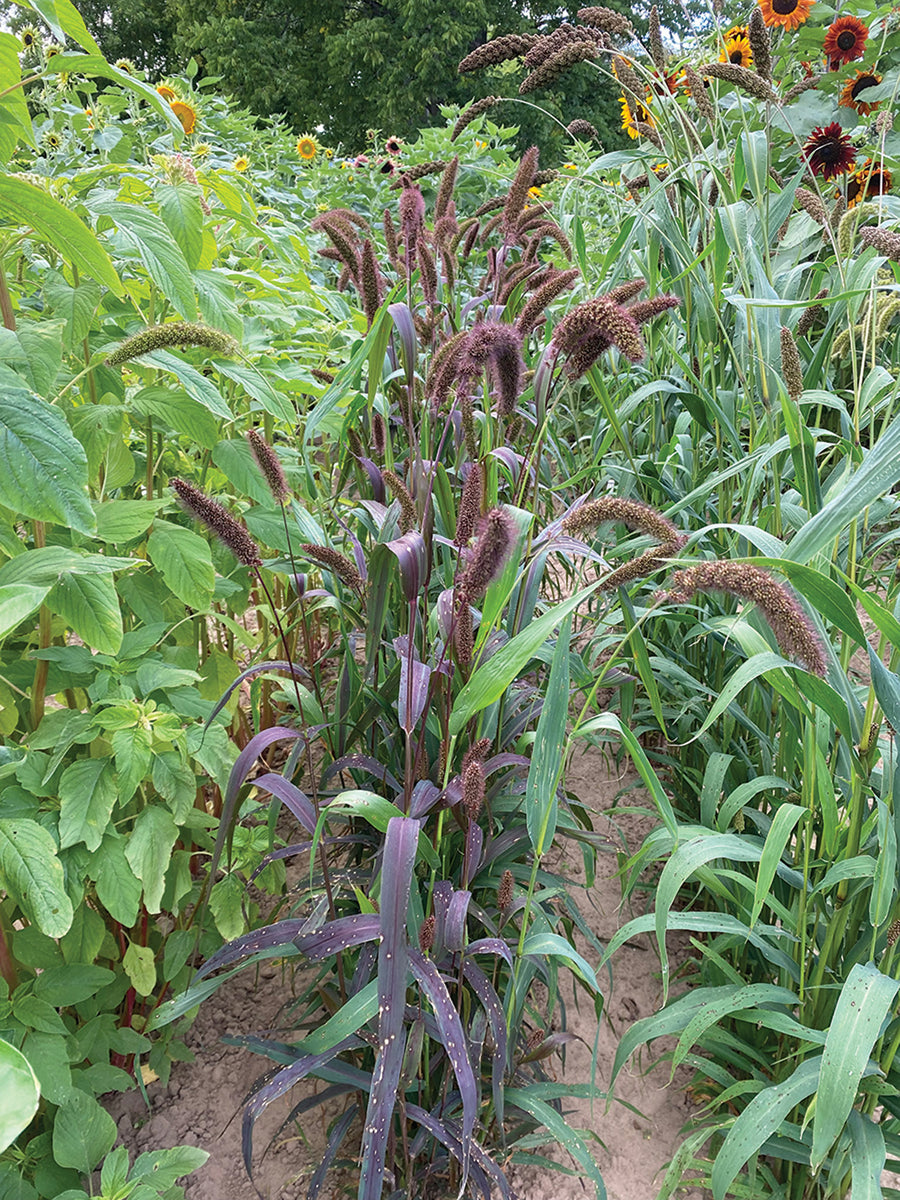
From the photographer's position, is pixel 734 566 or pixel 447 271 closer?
pixel 734 566

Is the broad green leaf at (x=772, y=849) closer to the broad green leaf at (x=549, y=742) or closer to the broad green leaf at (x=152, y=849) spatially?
the broad green leaf at (x=549, y=742)

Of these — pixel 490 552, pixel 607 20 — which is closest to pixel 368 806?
pixel 490 552

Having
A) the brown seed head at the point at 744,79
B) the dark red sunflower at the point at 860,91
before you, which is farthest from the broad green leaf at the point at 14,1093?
the dark red sunflower at the point at 860,91

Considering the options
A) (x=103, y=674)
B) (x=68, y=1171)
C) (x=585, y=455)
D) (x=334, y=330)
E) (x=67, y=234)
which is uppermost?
(x=67, y=234)

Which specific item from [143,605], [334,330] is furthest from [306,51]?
[143,605]

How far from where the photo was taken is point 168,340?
38.7 inches

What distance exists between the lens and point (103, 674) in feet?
3.90

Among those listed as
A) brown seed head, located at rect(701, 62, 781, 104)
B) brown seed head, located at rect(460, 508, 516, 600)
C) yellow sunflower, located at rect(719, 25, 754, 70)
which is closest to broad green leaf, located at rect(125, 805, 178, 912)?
brown seed head, located at rect(460, 508, 516, 600)

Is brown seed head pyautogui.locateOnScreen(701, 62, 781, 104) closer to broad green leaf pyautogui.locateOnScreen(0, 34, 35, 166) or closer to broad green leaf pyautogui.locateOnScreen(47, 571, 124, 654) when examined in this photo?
broad green leaf pyautogui.locateOnScreen(0, 34, 35, 166)

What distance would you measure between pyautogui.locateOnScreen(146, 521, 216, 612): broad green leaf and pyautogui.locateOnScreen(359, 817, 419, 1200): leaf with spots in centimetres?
50

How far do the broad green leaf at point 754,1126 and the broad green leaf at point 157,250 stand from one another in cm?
133

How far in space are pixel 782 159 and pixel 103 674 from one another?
348cm

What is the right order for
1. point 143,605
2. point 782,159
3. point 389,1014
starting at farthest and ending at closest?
point 782,159
point 143,605
point 389,1014

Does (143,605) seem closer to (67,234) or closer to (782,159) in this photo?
(67,234)
